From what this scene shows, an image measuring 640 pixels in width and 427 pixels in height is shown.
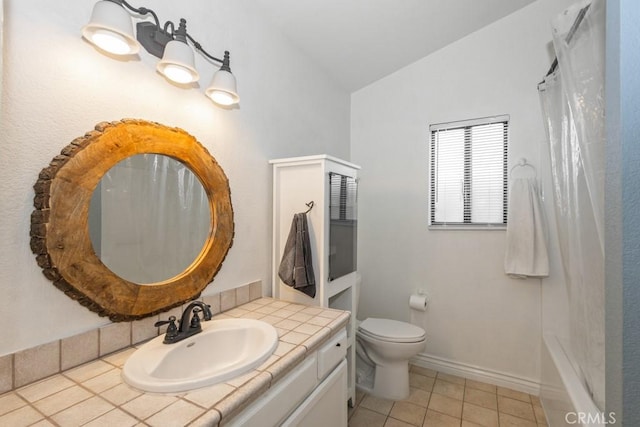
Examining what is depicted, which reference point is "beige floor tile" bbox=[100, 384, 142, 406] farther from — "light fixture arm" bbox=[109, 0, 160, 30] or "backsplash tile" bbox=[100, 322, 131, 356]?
"light fixture arm" bbox=[109, 0, 160, 30]

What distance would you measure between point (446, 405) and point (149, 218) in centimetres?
219

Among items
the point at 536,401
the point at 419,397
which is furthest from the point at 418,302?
the point at 536,401

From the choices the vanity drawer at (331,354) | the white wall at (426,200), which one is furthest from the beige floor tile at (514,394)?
the vanity drawer at (331,354)

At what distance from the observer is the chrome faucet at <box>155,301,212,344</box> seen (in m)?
1.06

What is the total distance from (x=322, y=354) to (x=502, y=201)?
1.84 m

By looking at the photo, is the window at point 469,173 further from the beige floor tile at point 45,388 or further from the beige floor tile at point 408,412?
the beige floor tile at point 45,388

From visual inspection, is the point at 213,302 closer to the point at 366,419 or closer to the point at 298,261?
the point at 298,261

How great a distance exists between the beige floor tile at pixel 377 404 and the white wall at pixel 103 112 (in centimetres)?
109

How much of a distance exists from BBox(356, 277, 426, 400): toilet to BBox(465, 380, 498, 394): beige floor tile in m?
0.55

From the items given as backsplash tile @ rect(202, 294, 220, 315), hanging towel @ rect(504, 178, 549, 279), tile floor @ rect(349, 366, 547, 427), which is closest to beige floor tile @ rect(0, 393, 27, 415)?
backsplash tile @ rect(202, 294, 220, 315)

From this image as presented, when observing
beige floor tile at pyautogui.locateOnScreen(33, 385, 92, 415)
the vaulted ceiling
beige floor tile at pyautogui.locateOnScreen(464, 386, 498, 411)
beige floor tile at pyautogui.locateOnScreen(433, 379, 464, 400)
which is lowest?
beige floor tile at pyautogui.locateOnScreen(433, 379, 464, 400)

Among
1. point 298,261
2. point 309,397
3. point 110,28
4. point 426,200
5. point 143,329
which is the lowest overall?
point 309,397

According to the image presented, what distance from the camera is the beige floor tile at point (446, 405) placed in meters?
1.88

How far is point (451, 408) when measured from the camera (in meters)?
1.92
